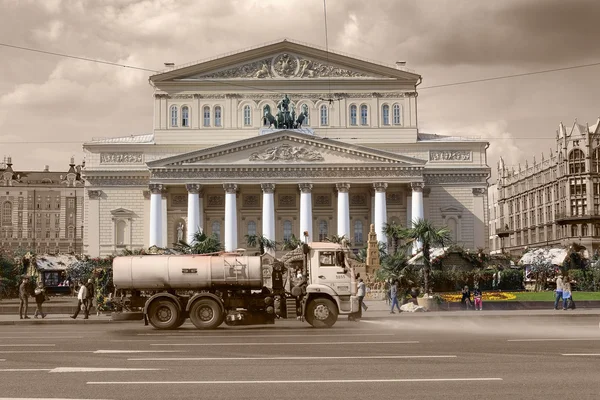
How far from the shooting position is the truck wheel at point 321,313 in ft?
102

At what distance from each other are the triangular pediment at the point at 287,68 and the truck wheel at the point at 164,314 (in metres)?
60.0

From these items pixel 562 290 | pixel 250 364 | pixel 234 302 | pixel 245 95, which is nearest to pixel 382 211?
pixel 245 95

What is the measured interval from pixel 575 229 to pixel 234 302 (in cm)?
9457

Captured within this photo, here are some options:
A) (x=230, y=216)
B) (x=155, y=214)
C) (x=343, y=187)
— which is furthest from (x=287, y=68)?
(x=155, y=214)

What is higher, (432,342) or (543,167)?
(543,167)

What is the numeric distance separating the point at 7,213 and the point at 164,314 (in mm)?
144362

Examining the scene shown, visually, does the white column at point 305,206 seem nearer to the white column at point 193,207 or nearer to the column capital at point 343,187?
the column capital at point 343,187

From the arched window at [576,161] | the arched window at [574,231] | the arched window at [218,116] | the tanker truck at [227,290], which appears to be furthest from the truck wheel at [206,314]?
the arched window at [576,161]

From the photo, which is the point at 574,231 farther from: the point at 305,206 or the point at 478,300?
the point at 478,300

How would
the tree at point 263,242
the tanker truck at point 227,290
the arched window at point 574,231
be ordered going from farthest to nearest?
the arched window at point 574,231, the tree at point 263,242, the tanker truck at point 227,290

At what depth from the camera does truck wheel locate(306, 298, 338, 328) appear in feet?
102

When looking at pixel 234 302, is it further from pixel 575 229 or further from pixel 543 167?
pixel 543 167

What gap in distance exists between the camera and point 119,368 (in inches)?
661

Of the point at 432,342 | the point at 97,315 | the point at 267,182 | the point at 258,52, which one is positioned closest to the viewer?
the point at 432,342
